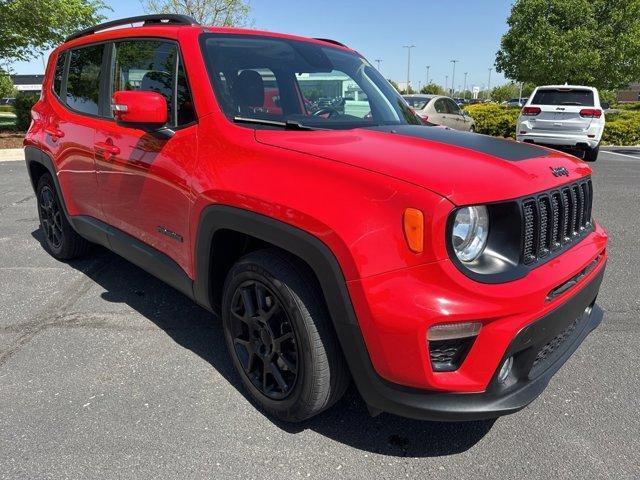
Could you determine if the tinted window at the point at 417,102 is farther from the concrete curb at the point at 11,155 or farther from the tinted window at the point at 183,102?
the tinted window at the point at 183,102

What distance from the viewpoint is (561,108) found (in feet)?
38.7

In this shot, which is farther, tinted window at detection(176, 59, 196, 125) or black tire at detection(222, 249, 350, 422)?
tinted window at detection(176, 59, 196, 125)

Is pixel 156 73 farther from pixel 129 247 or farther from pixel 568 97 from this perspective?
pixel 568 97

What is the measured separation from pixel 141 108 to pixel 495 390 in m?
2.05

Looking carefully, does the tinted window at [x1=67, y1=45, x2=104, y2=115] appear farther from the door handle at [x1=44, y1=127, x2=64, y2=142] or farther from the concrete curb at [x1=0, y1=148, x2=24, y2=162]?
the concrete curb at [x1=0, y1=148, x2=24, y2=162]

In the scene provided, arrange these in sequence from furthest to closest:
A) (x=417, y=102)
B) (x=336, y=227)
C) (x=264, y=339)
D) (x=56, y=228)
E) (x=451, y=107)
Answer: (x=451, y=107) < (x=417, y=102) < (x=56, y=228) < (x=264, y=339) < (x=336, y=227)

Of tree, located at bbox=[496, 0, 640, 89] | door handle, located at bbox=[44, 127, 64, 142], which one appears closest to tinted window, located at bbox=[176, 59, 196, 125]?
door handle, located at bbox=[44, 127, 64, 142]

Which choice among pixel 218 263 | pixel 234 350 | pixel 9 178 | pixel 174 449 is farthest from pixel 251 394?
pixel 9 178

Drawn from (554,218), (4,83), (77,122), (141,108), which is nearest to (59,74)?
(77,122)

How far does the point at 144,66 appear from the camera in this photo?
3.08 meters

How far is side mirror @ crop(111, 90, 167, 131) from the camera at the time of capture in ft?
8.15

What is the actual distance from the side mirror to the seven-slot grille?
5.77 feet

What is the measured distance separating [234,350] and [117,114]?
4.43 feet

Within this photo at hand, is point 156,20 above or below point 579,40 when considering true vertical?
below
